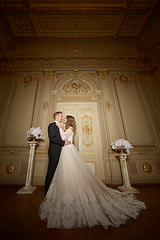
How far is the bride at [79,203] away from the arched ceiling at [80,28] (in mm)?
5342

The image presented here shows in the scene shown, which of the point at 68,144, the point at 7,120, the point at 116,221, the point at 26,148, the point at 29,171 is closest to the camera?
the point at 116,221

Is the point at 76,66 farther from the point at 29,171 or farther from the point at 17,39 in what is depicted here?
the point at 29,171

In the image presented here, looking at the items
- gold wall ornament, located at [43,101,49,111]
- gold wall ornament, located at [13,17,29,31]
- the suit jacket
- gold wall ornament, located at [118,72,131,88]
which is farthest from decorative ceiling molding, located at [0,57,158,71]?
the suit jacket

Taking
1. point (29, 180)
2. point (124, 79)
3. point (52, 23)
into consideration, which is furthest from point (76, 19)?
point (29, 180)

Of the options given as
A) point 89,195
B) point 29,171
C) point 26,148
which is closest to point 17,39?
point 26,148

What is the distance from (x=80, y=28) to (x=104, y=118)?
4.11 m

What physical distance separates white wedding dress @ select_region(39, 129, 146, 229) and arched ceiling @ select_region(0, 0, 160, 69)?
536cm

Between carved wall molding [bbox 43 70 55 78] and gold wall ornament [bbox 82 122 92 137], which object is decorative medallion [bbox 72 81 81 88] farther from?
gold wall ornament [bbox 82 122 92 137]

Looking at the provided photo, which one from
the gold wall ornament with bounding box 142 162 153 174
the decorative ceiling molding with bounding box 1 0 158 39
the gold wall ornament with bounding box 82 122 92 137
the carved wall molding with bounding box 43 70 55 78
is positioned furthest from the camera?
the carved wall molding with bounding box 43 70 55 78

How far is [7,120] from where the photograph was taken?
13.7ft

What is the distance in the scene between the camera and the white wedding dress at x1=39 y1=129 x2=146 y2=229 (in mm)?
1213

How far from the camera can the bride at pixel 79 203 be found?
1.21 m

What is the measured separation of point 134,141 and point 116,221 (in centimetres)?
320

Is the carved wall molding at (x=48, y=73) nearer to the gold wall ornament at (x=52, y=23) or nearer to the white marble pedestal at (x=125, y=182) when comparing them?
the gold wall ornament at (x=52, y=23)
